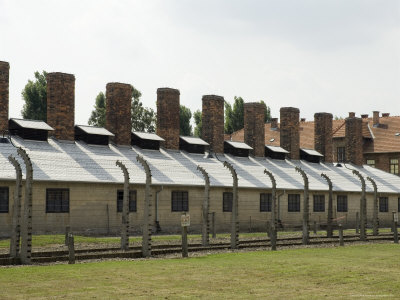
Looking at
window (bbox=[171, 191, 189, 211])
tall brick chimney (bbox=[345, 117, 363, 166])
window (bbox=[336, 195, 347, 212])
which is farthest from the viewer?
tall brick chimney (bbox=[345, 117, 363, 166])

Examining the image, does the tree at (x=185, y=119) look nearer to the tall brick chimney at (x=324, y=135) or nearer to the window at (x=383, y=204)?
the tall brick chimney at (x=324, y=135)


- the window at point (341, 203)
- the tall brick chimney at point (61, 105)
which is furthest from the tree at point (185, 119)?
the tall brick chimney at point (61, 105)

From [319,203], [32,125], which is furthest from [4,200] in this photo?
[319,203]

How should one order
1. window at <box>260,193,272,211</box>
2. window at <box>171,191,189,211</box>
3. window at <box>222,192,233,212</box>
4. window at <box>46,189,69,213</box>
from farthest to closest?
window at <box>260,193,272,211</box> → window at <box>222,192,233,212</box> → window at <box>171,191,189,211</box> → window at <box>46,189,69,213</box>

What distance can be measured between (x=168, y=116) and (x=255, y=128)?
8.63 m

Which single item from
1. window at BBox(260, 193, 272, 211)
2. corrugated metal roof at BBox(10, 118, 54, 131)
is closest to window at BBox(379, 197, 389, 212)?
window at BBox(260, 193, 272, 211)

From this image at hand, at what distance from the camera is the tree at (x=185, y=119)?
84.5m

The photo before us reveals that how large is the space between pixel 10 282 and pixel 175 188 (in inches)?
928

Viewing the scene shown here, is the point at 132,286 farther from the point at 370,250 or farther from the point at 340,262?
the point at 370,250

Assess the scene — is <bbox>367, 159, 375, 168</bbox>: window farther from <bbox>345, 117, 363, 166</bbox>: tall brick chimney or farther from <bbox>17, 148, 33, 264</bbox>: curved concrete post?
<bbox>17, 148, 33, 264</bbox>: curved concrete post

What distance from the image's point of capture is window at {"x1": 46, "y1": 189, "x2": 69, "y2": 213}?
32.6 metres

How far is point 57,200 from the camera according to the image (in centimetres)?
3294

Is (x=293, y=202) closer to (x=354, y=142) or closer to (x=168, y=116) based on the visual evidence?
(x=168, y=116)

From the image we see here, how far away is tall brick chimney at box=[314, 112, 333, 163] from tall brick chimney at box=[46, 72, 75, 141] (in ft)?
78.7
